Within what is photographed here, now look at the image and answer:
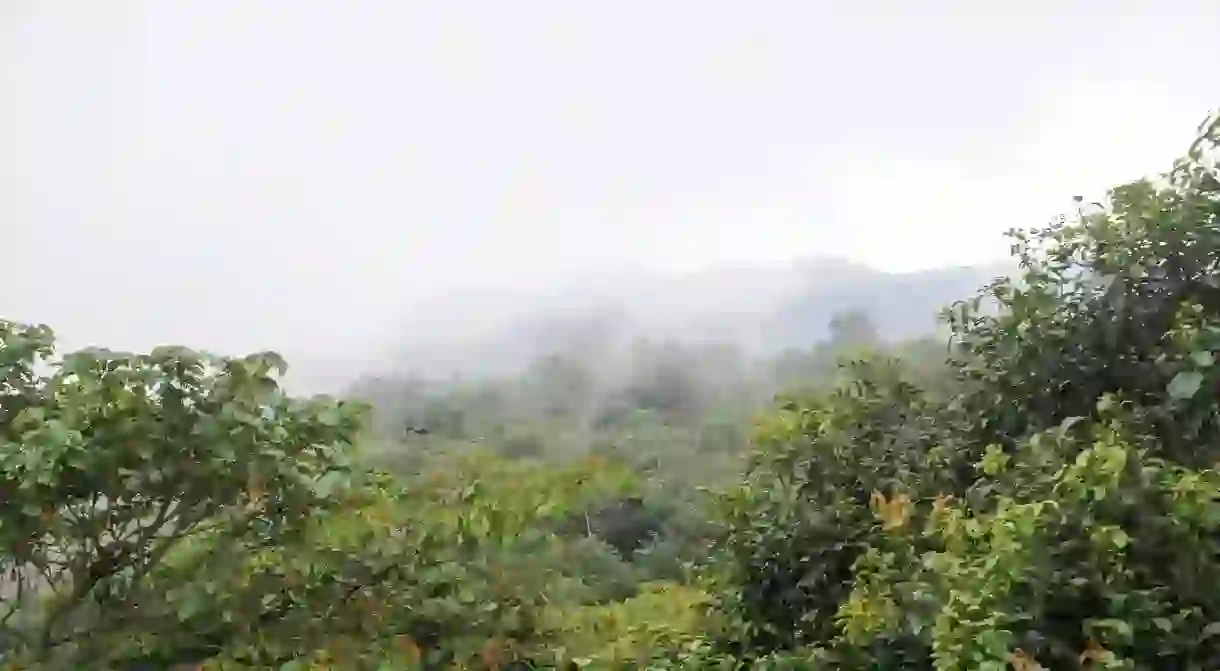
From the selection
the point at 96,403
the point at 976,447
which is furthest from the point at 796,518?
the point at 96,403

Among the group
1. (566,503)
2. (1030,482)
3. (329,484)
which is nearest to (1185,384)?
(1030,482)

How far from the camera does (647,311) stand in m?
14.2

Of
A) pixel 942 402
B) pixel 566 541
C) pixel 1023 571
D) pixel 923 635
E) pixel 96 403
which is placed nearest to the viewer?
pixel 1023 571

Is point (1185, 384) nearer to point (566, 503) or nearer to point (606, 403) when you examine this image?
point (566, 503)

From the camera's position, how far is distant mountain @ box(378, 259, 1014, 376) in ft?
35.2

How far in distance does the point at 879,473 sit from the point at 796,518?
239 mm

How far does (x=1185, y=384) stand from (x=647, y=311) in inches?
482

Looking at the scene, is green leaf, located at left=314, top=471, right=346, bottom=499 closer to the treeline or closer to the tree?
the tree

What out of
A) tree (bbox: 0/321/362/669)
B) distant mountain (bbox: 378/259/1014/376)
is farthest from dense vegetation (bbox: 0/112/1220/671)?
distant mountain (bbox: 378/259/1014/376)

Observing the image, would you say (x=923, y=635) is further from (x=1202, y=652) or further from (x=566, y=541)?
(x=566, y=541)

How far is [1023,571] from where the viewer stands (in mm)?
1691

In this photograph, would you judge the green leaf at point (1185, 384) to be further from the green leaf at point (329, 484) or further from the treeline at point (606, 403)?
the treeline at point (606, 403)

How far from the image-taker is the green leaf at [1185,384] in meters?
1.99

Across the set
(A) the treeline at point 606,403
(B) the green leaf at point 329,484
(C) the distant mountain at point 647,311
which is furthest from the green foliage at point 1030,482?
(C) the distant mountain at point 647,311
